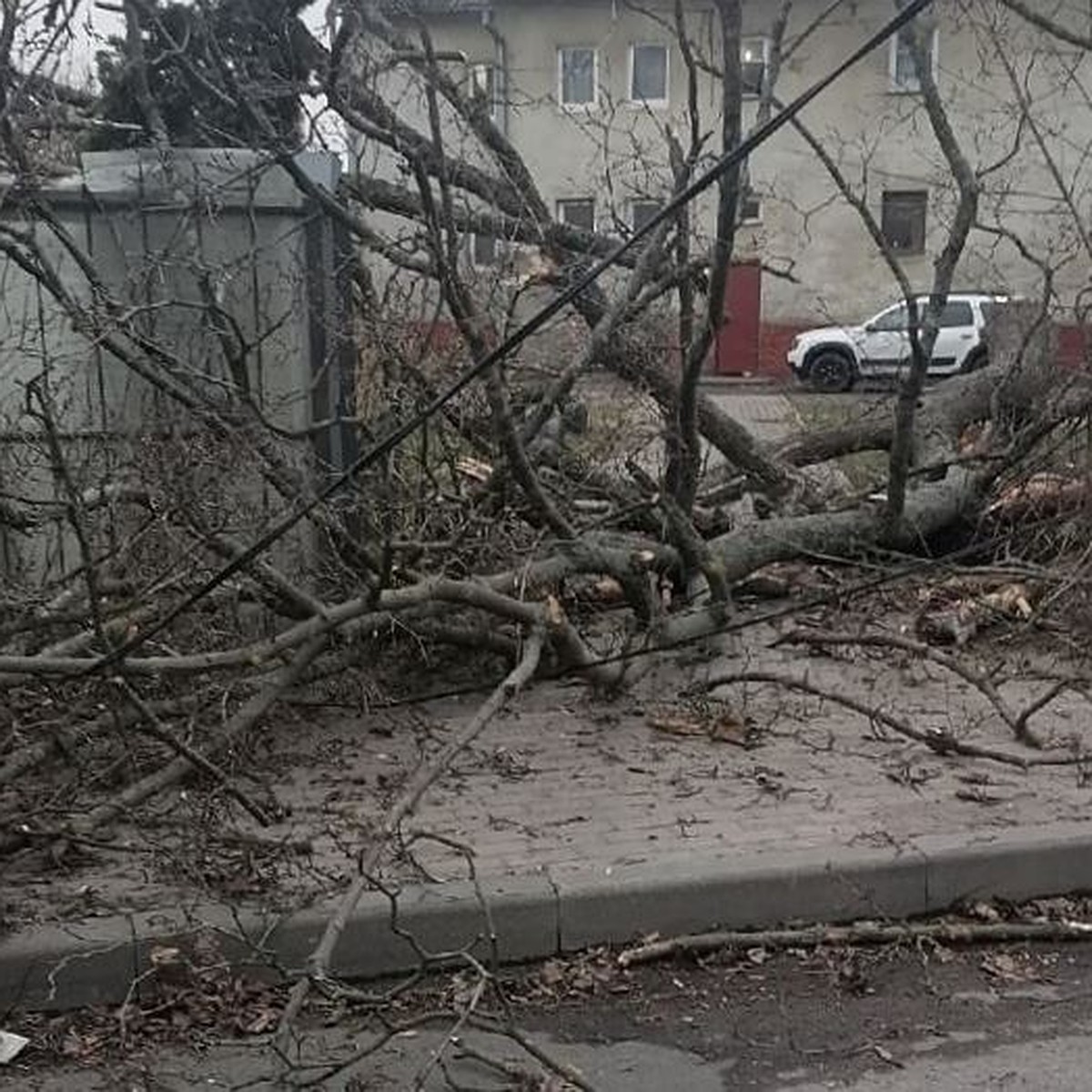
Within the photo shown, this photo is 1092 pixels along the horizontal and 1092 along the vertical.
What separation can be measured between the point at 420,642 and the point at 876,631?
2.22 m

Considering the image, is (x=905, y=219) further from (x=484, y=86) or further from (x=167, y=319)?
(x=167, y=319)

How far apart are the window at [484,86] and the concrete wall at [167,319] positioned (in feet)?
2.97

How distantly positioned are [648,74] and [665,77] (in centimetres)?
130

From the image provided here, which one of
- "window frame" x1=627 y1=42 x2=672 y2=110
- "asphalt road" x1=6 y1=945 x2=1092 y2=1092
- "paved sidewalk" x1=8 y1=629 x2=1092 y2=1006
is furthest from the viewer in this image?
"window frame" x1=627 y1=42 x2=672 y2=110

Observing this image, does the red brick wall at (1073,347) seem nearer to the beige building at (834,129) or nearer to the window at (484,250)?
the beige building at (834,129)

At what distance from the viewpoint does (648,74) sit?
11.8 metres

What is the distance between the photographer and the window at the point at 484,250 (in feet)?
20.0

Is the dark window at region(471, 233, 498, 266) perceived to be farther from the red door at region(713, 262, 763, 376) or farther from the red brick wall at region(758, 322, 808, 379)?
the red door at region(713, 262, 763, 376)

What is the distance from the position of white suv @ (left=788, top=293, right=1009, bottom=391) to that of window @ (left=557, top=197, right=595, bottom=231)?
1.57 m

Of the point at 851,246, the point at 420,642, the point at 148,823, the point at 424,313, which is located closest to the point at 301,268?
the point at 424,313

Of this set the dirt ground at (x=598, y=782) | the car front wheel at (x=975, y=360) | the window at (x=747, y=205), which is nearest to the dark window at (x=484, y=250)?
the window at (x=747, y=205)

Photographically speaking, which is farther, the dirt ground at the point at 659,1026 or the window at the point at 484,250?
the window at the point at 484,250

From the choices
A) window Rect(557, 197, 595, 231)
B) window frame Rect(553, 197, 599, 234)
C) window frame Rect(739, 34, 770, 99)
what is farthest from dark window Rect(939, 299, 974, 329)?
window frame Rect(739, 34, 770, 99)

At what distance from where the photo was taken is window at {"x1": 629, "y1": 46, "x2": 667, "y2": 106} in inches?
373
